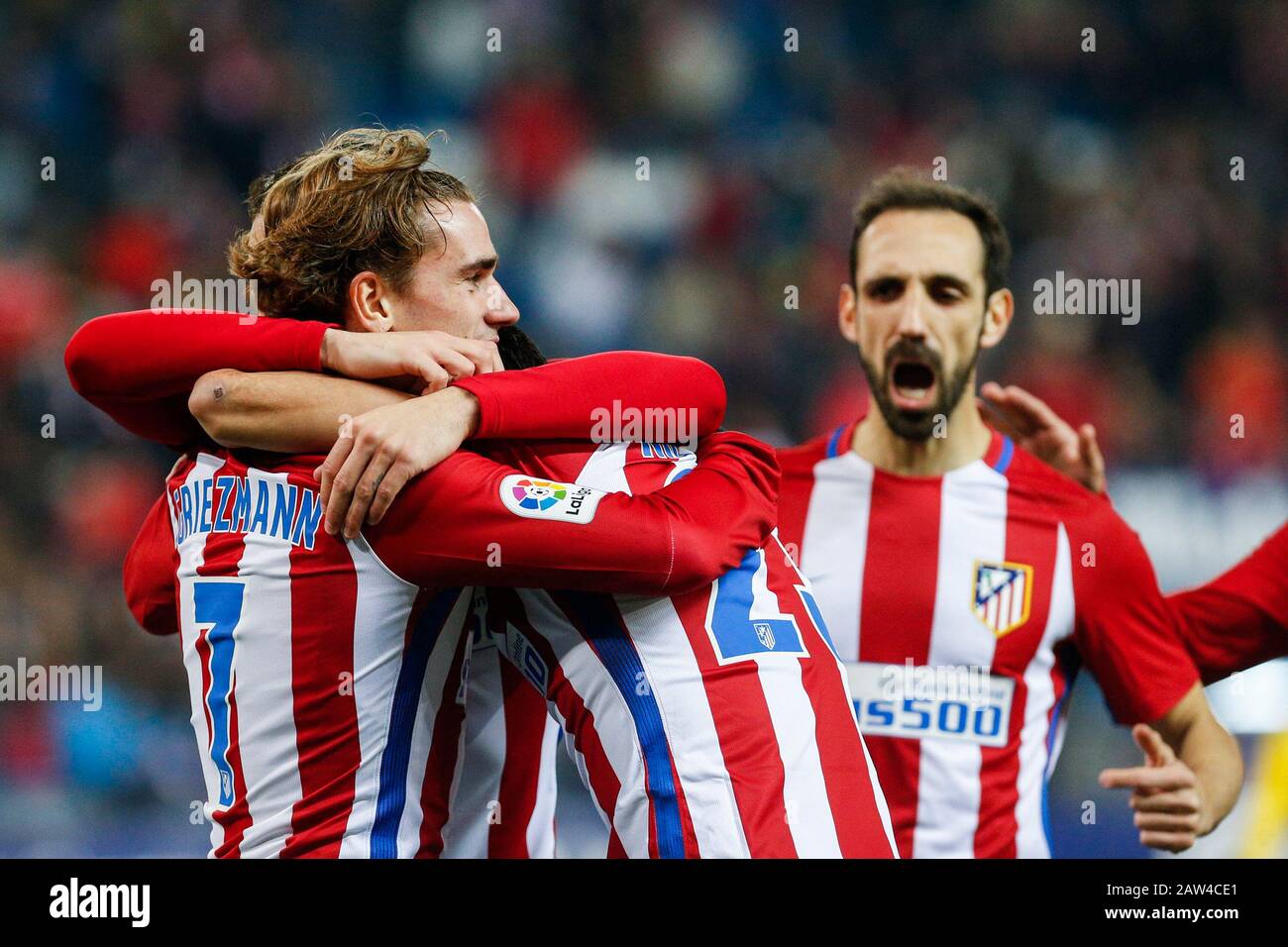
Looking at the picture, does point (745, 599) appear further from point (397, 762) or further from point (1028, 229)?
point (1028, 229)

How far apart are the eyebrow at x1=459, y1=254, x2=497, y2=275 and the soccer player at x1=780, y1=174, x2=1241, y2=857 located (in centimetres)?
123

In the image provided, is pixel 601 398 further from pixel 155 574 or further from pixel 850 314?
pixel 850 314

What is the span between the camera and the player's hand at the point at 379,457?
1792mm

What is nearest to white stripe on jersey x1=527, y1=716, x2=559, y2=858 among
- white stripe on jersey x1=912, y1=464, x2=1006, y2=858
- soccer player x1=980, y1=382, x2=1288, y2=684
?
white stripe on jersey x1=912, y1=464, x2=1006, y2=858

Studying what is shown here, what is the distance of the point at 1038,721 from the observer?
2984 mm

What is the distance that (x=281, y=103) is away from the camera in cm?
622

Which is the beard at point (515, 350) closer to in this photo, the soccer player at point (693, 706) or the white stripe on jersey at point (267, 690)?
the soccer player at point (693, 706)

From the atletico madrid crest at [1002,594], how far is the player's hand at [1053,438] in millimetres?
319

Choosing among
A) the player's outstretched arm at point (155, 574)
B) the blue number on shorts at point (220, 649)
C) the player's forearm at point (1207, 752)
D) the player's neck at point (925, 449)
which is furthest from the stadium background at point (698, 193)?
the blue number on shorts at point (220, 649)

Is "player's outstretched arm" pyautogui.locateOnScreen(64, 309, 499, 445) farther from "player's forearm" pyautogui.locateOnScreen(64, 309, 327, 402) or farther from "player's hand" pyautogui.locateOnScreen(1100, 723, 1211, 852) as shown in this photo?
"player's hand" pyautogui.locateOnScreen(1100, 723, 1211, 852)

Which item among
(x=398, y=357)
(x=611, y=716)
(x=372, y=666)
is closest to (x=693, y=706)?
(x=611, y=716)

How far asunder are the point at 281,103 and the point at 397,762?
196 inches

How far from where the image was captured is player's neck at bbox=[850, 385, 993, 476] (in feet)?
10.5
